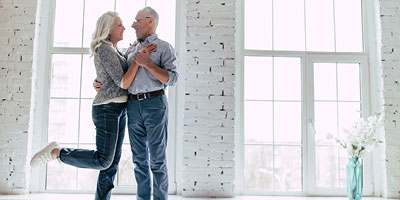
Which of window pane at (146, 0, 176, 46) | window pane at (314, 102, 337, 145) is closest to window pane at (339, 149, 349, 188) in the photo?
window pane at (314, 102, 337, 145)

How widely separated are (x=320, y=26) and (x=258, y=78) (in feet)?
2.78

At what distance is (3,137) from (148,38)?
68.8 inches

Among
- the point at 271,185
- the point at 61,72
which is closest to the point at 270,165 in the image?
the point at 271,185

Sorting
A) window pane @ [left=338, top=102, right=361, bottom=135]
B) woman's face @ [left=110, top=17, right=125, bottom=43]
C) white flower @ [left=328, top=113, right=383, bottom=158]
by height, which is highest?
woman's face @ [left=110, top=17, right=125, bottom=43]

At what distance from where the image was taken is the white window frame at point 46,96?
3.37 meters

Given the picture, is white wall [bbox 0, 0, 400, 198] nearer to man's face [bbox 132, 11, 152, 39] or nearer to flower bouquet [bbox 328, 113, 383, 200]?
flower bouquet [bbox 328, 113, 383, 200]

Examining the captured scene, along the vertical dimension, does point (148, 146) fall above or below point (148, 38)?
below

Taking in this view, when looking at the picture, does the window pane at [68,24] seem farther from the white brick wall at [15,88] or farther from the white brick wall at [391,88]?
the white brick wall at [391,88]

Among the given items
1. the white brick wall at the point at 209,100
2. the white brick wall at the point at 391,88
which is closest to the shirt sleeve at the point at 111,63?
the white brick wall at the point at 209,100

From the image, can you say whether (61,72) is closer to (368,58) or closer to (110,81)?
(110,81)

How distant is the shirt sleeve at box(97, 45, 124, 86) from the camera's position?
2.60 m

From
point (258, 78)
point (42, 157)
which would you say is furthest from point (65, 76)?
point (258, 78)

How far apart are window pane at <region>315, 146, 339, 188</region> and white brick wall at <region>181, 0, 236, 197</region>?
2.85 ft

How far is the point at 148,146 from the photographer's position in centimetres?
269
